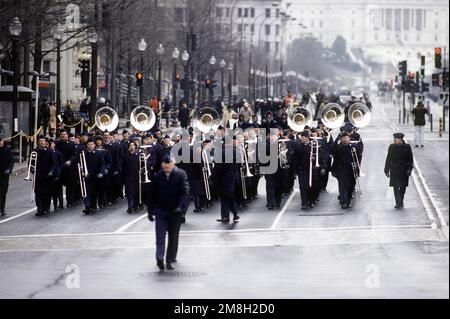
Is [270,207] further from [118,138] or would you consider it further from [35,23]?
[35,23]

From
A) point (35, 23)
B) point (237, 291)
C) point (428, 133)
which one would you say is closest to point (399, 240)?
point (237, 291)

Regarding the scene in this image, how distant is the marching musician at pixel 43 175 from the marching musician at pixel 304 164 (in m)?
5.32

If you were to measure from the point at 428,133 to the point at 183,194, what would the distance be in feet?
164

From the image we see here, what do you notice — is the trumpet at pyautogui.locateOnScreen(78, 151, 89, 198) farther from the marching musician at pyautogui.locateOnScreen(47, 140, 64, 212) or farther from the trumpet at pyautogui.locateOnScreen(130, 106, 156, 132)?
the trumpet at pyautogui.locateOnScreen(130, 106, 156, 132)

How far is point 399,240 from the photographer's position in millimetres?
24031

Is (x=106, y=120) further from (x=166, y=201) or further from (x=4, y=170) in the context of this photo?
(x=166, y=201)

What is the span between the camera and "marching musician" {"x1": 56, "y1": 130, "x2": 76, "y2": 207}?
31812mm

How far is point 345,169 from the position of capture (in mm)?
31250

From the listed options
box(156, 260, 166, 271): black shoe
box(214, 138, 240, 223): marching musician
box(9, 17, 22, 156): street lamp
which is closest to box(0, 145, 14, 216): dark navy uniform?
box(214, 138, 240, 223): marching musician

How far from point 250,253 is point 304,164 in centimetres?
925

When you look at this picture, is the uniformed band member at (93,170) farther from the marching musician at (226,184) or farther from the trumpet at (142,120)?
the marching musician at (226,184)

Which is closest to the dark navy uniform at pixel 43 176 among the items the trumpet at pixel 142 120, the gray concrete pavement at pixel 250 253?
the gray concrete pavement at pixel 250 253

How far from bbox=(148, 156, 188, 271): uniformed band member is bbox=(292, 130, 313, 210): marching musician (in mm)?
10786

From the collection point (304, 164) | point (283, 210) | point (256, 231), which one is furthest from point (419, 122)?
point (256, 231)
